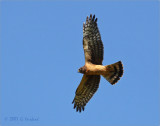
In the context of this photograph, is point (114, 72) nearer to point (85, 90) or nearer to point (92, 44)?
point (92, 44)

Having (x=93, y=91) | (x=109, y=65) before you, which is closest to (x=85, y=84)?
(x=93, y=91)

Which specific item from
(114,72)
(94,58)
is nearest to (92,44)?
(94,58)

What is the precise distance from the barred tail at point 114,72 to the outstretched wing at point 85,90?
0.63 meters

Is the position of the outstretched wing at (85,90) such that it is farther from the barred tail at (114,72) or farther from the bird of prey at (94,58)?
the barred tail at (114,72)

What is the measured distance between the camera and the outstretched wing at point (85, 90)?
13516mm

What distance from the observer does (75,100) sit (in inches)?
558

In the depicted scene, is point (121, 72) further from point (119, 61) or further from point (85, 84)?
point (85, 84)

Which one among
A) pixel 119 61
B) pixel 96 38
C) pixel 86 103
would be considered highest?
pixel 96 38

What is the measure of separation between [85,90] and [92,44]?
1.91 metres

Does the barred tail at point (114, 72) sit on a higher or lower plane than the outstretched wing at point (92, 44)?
lower

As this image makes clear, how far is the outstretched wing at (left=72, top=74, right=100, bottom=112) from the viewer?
13516 millimetres

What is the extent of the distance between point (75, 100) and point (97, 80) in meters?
1.34

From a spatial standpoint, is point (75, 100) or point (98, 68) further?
point (75, 100)

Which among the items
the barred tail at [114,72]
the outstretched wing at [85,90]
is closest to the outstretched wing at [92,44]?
the barred tail at [114,72]
